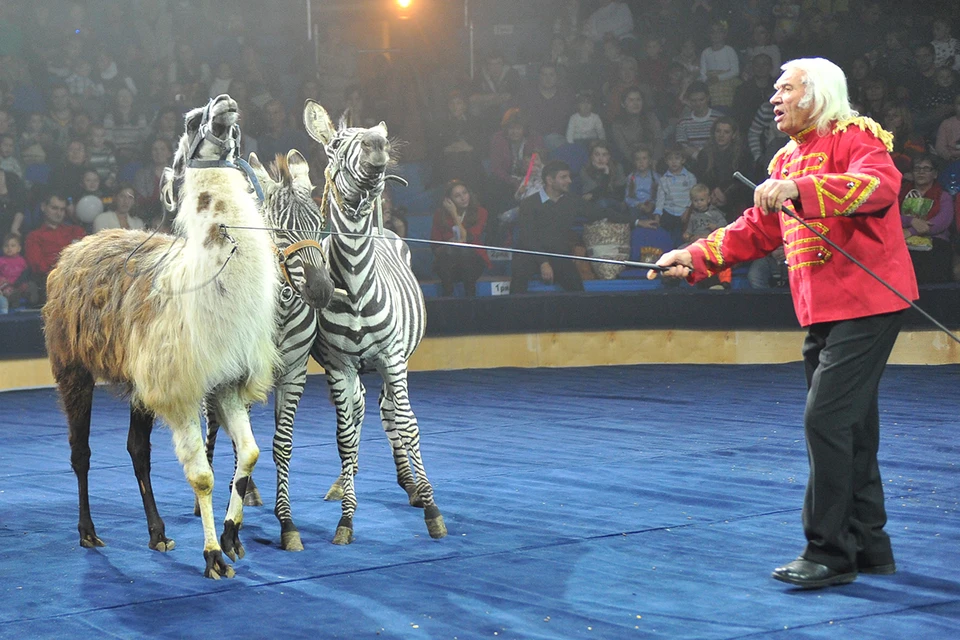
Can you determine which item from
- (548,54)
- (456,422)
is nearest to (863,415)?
(456,422)

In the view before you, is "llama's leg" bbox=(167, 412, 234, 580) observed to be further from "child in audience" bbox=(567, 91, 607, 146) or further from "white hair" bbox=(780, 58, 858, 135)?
"child in audience" bbox=(567, 91, 607, 146)

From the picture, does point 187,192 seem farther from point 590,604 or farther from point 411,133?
point 411,133

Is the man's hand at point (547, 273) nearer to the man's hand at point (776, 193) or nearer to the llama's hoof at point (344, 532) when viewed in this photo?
the llama's hoof at point (344, 532)

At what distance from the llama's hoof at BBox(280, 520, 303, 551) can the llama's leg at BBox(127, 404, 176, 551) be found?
48 cm

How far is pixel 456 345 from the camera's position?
1138 centimetres

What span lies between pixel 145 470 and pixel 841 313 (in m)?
3.07

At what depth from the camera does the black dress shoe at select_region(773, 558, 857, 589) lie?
4.01 metres

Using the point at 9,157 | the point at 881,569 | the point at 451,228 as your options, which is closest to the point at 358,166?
the point at 881,569

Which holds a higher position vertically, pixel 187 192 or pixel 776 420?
pixel 187 192

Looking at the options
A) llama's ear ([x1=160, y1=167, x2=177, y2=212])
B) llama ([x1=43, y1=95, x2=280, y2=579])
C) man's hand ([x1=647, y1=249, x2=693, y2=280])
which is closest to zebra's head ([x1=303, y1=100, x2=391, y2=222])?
llama ([x1=43, y1=95, x2=280, y2=579])

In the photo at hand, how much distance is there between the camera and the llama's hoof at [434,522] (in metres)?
5.02

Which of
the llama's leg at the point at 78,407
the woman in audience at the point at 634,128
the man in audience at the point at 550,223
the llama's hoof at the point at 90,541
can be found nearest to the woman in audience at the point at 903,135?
the woman in audience at the point at 634,128

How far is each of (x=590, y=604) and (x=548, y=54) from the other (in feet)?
34.7

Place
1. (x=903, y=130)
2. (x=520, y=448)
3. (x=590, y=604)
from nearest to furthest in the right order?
(x=590, y=604) → (x=520, y=448) → (x=903, y=130)
